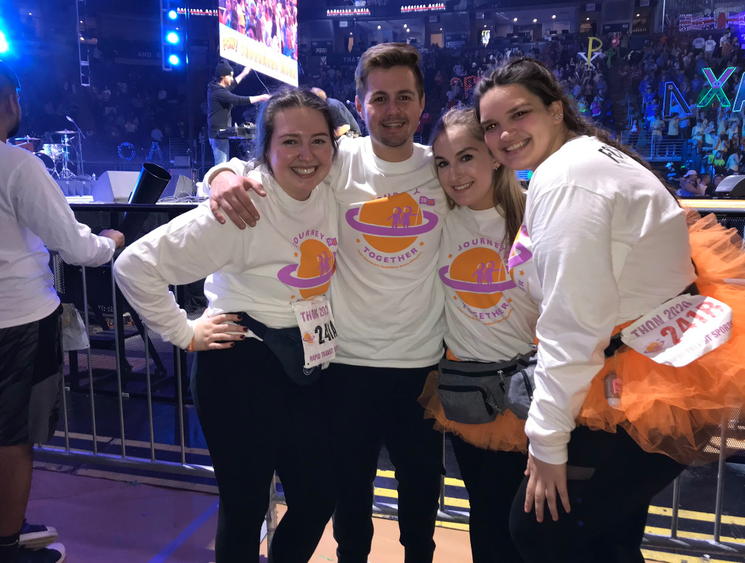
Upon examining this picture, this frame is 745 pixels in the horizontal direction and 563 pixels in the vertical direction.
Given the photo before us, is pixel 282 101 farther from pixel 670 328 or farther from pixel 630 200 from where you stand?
pixel 670 328

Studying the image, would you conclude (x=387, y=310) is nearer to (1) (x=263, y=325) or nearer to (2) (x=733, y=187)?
(1) (x=263, y=325)

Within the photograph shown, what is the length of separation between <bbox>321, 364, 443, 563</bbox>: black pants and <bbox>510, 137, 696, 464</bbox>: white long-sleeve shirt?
620mm

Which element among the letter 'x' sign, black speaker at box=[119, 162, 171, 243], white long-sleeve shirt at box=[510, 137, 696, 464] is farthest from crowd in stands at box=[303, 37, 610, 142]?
white long-sleeve shirt at box=[510, 137, 696, 464]

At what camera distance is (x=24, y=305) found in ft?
6.47

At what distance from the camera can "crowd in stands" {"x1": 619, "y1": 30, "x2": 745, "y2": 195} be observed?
1295 centimetres

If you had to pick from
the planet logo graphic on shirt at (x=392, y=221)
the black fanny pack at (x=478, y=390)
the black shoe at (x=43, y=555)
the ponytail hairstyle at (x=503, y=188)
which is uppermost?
the ponytail hairstyle at (x=503, y=188)

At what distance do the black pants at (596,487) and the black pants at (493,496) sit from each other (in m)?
0.35

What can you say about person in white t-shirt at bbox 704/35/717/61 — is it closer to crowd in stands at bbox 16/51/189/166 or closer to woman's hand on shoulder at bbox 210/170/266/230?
crowd in stands at bbox 16/51/189/166

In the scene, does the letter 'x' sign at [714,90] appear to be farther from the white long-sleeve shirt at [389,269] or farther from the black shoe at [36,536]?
the black shoe at [36,536]

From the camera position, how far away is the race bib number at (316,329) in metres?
1.54

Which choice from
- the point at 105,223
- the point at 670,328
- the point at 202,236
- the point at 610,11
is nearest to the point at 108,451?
the point at 105,223

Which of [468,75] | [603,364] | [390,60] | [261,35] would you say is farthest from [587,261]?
[468,75]

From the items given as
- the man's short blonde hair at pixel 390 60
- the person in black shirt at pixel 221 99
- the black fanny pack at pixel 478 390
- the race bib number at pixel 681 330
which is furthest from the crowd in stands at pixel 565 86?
the race bib number at pixel 681 330

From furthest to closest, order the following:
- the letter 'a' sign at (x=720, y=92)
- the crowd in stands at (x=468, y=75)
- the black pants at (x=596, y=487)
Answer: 1. the crowd in stands at (x=468, y=75)
2. the letter 'a' sign at (x=720, y=92)
3. the black pants at (x=596, y=487)
